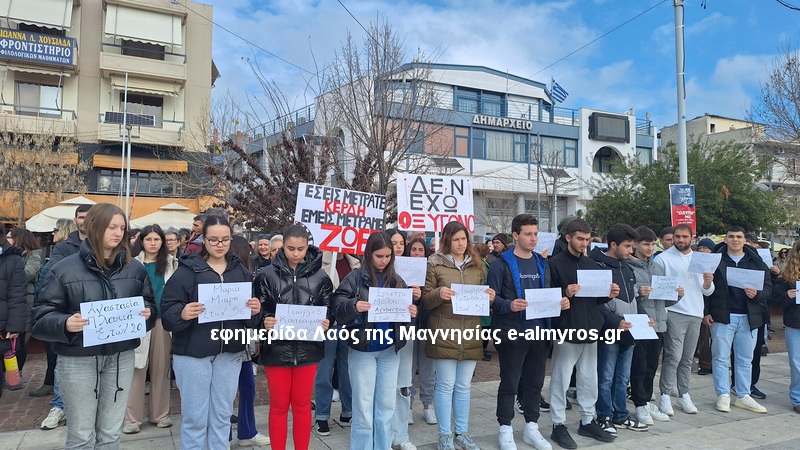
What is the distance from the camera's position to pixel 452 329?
5.00 m

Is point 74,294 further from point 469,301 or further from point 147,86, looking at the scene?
point 147,86

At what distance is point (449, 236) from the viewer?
5188 millimetres

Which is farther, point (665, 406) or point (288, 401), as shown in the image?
point (665, 406)

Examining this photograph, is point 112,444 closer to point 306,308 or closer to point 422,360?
point 306,308

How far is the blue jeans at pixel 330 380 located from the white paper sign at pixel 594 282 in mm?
2531

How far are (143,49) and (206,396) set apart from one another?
26578 millimetres

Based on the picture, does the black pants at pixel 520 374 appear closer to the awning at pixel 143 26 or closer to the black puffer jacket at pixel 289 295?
the black puffer jacket at pixel 289 295

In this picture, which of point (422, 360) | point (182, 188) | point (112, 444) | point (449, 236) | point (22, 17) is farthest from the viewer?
point (182, 188)

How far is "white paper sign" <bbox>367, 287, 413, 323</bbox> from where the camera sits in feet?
14.8

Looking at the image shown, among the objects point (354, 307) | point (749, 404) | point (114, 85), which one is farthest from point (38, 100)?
point (749, 404)

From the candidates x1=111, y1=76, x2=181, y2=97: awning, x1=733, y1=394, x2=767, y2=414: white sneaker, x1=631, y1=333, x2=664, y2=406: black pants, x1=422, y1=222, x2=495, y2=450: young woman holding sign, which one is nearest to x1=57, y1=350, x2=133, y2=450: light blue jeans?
x1=422, y1=222, x2=495, y2=450: young woman holding sign

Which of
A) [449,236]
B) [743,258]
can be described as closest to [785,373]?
[743,258]

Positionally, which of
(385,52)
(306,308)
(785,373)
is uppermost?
(385,52)

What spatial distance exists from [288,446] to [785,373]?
8.49 meters
